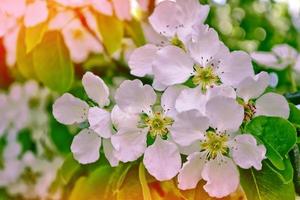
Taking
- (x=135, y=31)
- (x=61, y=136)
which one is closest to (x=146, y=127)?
(x=135, y=31)

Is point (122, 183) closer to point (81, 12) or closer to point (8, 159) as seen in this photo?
point (81, 12)

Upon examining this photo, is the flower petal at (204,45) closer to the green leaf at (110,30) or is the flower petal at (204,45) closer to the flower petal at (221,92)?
the flower petal at (221,92)

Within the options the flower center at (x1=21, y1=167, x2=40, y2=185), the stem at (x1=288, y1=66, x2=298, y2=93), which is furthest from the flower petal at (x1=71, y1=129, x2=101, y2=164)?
the flower center at (x1=21, y1=167, x2=40, y2=185)

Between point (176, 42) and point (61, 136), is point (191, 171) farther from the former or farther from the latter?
point (61, 136)

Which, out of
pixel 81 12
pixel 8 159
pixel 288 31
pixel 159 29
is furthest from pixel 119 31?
pixel 8 159

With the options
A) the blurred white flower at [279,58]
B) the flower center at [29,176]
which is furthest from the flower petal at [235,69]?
the flower center at [29,176]

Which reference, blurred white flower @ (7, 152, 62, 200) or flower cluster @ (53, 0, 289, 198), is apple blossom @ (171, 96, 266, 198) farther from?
blurred white flower @ (7, 152, 62, 200)
